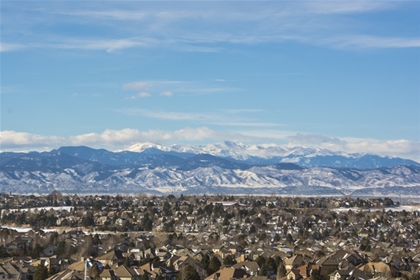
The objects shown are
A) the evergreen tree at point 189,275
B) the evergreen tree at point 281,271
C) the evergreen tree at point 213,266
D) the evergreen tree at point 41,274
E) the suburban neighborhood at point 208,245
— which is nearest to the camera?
the evergreen tree at point 189,275

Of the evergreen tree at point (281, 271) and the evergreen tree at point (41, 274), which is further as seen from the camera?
the evergreen tree at point (281, 271)

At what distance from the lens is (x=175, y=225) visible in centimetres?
12888

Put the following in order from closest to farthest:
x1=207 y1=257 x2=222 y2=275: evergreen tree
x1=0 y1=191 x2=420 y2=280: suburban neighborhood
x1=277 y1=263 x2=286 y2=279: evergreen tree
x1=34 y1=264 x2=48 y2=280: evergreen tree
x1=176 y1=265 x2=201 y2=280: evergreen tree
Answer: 1. x1=176 y1=265 x2=201 y2=280: evergreen tree
2. x1=34 y1=264 x2=48 y2=280: evergreen tree
3. x1=277 y1=263 x2=286 y2=279: evergreen tree
4. x1=0 y1=191 x2=420 y2=280: suburban neighborhood
5. x1=207 y1=257 x2=222 y2=275: evergreen tree

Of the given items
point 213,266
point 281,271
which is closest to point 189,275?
point 213,266

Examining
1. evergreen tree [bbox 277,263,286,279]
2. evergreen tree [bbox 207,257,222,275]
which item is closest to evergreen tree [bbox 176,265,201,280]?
evergreen tree [bbox 207,257,222,275]

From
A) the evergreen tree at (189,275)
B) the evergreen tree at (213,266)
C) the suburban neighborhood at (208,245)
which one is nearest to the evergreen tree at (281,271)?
the suburban neighborhood at (208,245)

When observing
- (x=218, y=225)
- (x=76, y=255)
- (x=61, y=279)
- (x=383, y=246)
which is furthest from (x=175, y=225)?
(x=61, y=279)

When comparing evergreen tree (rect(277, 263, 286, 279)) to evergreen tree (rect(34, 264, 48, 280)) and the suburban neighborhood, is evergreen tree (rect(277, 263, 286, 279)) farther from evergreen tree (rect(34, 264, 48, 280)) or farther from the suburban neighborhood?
evergreen tree (rect(34, 264, 48, 280))

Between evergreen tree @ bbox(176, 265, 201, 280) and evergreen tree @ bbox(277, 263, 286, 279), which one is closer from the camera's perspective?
evergreen tree @ bbox(176, 265, 201, 280)

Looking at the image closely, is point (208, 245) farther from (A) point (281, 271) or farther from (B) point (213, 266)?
(A) point (281, 271)

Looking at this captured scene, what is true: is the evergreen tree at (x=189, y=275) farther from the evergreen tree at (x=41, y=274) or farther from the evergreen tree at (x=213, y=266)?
the evergreen tree at (x=41, y=274)

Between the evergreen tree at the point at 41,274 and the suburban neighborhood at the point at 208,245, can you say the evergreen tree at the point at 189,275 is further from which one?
the evergreen tree at the point at 41,274

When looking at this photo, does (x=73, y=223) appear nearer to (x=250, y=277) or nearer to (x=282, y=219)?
(x=282, y=219)

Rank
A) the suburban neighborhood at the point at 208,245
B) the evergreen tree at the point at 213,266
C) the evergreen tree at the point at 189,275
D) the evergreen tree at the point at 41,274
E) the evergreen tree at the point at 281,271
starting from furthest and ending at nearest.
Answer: the evergreen tree at the point at 213,266 < the suburban neighborhood at the point at 208,245 < the evergreen tree at the point at 281,271 < the evergreen tree at the point at 41,274 < the evergreen tree at the point at 189,275
